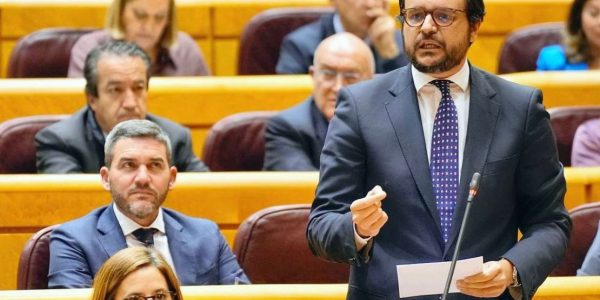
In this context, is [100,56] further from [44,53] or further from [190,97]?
[44,53]

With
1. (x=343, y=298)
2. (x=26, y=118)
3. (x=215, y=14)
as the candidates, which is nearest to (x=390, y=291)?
(x=343, y=298)

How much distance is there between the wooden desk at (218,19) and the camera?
2.34 m

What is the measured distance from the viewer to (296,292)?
1.28 metres

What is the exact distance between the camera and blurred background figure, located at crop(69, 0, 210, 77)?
2084 mm

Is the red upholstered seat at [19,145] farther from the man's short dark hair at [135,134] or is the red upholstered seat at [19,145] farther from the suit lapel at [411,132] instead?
the suit lapel at [411,132]

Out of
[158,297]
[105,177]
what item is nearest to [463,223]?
[158,297]

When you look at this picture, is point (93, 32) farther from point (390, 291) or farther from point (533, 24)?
point (390, 291)

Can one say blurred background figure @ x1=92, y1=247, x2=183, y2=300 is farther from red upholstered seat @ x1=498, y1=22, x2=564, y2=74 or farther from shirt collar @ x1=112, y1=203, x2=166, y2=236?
red upholstered seat @ x1=498, y1=22, x2=564, y2=74

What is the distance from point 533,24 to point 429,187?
1.44 m

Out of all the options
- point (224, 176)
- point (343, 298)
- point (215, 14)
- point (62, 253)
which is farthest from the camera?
point (215, 14)

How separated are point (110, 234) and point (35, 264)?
0.09 meters

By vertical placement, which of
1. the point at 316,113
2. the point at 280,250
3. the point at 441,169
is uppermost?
the point at 441,169

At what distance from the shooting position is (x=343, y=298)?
4.20ft

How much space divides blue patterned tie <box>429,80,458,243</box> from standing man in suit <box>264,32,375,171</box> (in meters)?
0.82
